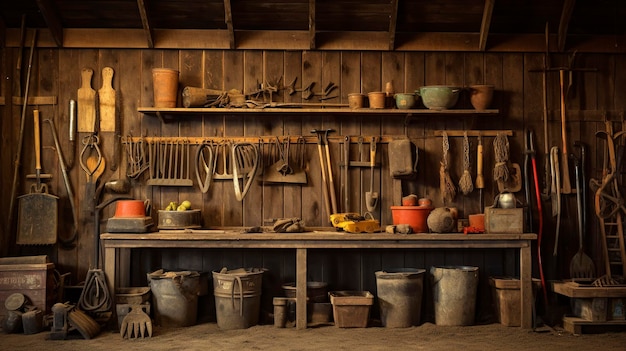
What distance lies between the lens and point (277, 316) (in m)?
6.00

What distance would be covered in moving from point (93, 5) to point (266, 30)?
5.24 feet

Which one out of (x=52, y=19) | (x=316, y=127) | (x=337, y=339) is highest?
(x=52, y=19)

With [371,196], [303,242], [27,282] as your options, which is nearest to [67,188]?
[27,282]

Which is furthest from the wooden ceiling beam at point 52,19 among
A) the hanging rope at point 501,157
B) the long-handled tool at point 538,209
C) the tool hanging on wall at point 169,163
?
the long-handled tool at point 538,209

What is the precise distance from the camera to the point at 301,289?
19.4 feet

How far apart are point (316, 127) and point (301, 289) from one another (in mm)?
1611

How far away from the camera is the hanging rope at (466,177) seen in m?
6.50

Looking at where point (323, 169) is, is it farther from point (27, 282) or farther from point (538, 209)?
point (27, 282)

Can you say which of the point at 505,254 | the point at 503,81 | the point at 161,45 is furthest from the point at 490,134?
the point at 161,45

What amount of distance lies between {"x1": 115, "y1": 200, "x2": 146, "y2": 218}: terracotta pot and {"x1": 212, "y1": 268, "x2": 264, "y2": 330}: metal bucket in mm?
875

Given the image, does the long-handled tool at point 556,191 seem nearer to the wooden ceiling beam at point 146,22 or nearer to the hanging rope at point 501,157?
the hanging rope at point 501,157

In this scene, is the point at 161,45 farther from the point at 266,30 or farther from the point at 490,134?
the point at 490,134

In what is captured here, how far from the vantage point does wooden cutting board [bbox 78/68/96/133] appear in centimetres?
656

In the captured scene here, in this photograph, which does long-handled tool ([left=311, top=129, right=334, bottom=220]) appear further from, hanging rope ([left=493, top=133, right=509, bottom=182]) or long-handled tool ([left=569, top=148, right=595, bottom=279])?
long-handled tool ([left=569, top=148, right=595, bottom=279])
